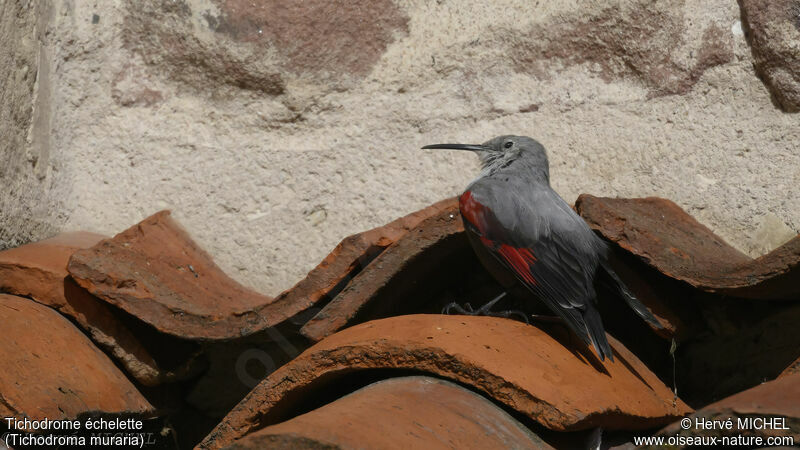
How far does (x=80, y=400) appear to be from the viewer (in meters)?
2.58

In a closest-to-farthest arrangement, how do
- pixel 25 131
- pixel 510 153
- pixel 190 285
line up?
1. pixel 190 285
2. pixel 510 153
3. pixel 25 131

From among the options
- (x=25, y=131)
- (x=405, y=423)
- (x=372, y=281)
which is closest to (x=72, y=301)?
(x=25, y=131)

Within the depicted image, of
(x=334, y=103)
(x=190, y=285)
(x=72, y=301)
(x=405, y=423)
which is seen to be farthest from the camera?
(x=334, y=103)

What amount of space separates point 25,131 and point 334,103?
113cm

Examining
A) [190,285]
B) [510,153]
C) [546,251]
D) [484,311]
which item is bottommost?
[484,311]

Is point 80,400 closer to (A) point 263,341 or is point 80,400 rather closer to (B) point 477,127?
(A) point 263,341

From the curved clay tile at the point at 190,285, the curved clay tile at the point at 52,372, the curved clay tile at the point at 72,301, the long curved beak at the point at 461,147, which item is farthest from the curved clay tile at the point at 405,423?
the long curved beak at the point at 461,147

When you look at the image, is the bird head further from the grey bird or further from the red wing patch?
the red wing patch

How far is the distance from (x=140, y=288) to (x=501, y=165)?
1.26m

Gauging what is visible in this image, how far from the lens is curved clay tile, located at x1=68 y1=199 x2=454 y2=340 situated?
8.84ft

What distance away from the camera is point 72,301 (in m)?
2.89

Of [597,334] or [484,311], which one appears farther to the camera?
[484,311]

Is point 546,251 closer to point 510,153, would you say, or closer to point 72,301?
point 510,153

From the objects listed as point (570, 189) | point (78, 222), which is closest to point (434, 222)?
point (570, 189)
